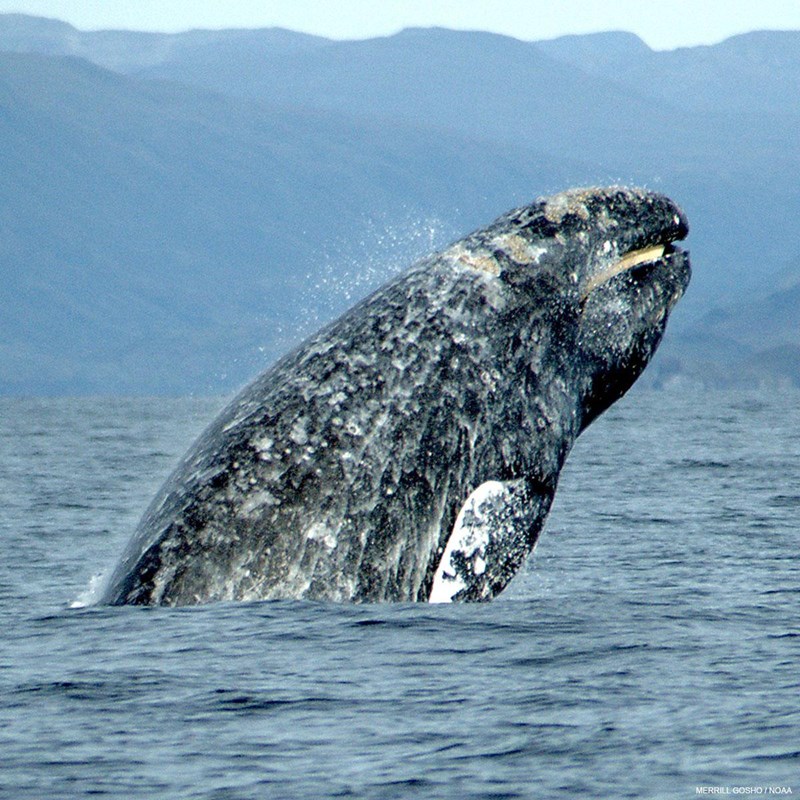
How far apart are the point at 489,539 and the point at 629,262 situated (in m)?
2.40

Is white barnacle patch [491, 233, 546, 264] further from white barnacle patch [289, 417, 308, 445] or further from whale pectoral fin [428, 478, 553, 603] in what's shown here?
white barnacle patch [289, 417, 308, 445]

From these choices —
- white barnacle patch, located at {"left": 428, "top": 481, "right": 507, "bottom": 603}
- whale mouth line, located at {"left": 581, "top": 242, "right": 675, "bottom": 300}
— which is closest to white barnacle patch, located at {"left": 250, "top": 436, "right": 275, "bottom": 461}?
white barnacle patch, located at {"left": 428, "top": 481, "right": 507, "bottom": 603}

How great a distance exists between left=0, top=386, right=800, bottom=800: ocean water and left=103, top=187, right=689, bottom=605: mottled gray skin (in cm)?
31

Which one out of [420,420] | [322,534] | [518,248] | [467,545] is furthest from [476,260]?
[322,534]

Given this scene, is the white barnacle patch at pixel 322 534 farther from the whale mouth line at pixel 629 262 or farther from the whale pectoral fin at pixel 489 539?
the whale mouth line at pixel 629 262

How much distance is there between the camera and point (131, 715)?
24.0ft

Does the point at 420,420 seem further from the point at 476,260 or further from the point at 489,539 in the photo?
the point at 476,260

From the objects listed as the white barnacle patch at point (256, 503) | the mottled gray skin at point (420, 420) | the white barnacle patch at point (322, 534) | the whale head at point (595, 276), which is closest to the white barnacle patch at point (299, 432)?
the mottled gray skin at point (420, 420)

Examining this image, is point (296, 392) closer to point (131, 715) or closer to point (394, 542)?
point (394, 542)

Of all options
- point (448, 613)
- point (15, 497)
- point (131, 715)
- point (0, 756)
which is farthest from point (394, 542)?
point (15, 497)

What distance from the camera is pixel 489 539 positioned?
9.29 meters

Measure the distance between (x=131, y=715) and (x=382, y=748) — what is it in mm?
1338

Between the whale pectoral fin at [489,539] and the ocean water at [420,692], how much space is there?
20 cm

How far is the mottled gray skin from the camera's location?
343 inches
